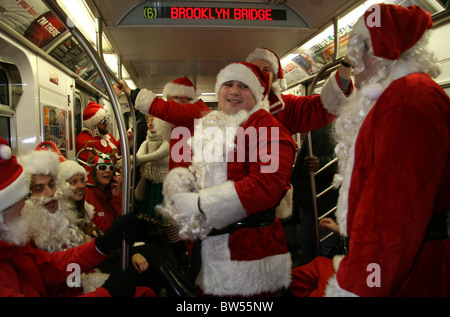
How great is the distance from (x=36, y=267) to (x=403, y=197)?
1.53 m

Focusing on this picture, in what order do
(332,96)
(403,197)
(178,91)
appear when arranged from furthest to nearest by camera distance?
(178,91), (332,96), (403,197)

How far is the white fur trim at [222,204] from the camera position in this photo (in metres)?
1.12

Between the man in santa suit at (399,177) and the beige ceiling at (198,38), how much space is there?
1346mm

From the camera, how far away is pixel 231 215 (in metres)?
1.14

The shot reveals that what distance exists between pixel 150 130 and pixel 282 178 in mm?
2224

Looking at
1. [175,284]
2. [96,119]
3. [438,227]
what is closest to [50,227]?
[175,284]

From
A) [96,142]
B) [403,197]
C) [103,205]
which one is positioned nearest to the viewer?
[403,197]

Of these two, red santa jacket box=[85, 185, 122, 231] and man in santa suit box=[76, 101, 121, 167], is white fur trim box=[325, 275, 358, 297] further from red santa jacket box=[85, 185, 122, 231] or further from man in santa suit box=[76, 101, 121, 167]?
man in santa suit box=[76, 101, 121, 167]

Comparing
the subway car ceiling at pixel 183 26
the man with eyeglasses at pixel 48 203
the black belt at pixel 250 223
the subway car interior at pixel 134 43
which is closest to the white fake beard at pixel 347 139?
the black belt at pixel 250 223

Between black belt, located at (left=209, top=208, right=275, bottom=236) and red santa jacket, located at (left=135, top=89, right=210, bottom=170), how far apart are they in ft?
1.92

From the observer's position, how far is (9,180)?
4.04 feet

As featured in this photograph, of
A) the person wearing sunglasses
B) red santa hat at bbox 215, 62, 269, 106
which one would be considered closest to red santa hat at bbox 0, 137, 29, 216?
red santa hat at bbox 215, 62, 269, 106

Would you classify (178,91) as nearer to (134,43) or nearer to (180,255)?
(134,43)

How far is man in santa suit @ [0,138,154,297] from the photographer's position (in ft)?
3.92
